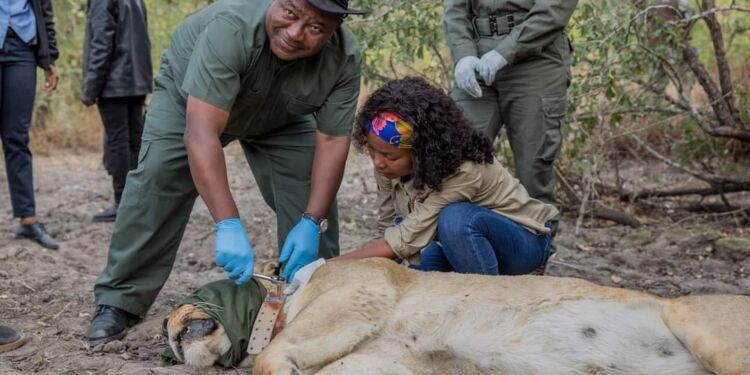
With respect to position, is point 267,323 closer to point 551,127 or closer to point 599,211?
point 551,127

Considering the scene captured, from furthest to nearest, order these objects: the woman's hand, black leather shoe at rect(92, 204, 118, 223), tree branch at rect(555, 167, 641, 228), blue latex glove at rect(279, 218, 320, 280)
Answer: black leather shoe at rect(92, 204, 118, 223)
tree branch at rect(555, 167, 641, 228)
the woman's hand
blue latex glove at rect(279, 218, 320, 280)

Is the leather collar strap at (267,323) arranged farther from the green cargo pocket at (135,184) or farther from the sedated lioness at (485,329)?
the green cargo pocket at (135,184)

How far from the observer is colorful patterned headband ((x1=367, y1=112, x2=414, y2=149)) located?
3838 mm

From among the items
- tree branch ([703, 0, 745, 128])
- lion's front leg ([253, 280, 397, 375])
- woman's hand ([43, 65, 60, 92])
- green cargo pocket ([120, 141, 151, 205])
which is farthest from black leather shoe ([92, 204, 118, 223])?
tree branch ([703, 0, 745, 128])

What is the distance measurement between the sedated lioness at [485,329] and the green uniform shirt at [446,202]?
456 millimetres

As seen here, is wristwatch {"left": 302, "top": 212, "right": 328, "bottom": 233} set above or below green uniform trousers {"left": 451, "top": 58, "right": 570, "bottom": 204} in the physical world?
below

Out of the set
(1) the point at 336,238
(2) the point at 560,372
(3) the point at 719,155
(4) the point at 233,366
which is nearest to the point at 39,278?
(1) the point at 336,238

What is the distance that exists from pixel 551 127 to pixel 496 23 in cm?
63

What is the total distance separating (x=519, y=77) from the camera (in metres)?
4.89

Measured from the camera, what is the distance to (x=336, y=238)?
16.0ft

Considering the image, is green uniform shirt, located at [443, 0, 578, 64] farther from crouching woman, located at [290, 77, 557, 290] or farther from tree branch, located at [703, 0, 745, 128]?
tree branch, located at [703, 0, 745, 128]

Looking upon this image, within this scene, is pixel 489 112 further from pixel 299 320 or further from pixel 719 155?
pixel 719 155

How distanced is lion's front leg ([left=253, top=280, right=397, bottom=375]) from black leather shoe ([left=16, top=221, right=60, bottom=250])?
11.0ft

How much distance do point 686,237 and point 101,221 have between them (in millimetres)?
4408
